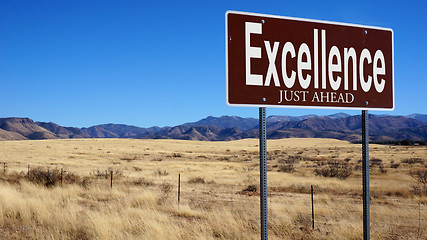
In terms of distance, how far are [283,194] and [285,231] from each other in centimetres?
836

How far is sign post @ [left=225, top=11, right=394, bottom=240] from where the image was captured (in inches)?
160

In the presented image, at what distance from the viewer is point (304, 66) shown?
14.6 feet

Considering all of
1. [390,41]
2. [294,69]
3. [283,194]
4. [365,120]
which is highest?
[390,41]

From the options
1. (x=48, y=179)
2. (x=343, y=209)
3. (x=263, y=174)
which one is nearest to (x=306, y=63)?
(x=263, y=174)

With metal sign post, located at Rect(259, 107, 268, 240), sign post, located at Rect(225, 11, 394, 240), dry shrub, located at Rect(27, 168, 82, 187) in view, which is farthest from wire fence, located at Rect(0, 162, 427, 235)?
metal sign post, located at Rect(259, 107, 268, 240)

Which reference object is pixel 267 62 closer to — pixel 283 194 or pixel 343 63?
pixel 343 63

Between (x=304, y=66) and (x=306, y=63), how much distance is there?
0.15 feet

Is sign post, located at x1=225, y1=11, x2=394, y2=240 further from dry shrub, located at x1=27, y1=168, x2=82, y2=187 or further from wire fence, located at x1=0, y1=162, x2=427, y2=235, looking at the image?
dry shrub, located at x1=27, y1=168, x2=82, y2=187

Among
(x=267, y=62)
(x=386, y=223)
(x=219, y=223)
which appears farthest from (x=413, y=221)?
(x=267, y=62)

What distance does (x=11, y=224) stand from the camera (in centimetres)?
955

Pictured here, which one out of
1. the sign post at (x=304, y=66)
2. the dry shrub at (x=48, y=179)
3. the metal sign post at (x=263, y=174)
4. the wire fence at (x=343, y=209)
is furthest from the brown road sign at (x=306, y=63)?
the dry shrub at (x=48, y=179)

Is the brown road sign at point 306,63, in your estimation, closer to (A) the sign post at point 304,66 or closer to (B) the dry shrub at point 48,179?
(A) the sign post at point 304,66

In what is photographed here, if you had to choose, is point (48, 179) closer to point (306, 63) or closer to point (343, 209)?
point (343, 209)

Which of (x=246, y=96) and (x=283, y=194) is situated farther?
(x=283, y=194)
